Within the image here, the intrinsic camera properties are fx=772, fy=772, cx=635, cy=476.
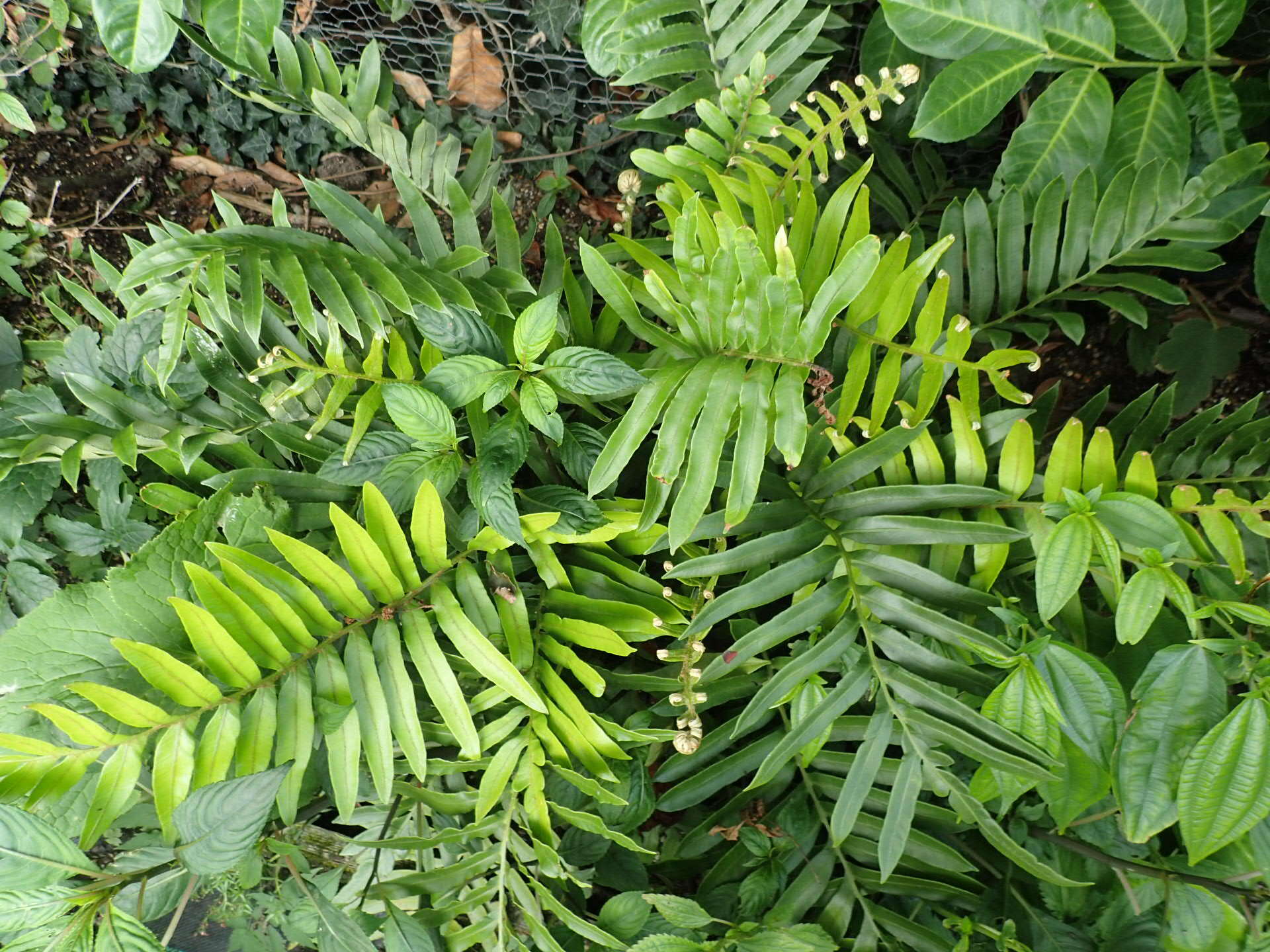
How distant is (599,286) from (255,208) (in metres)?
1.37

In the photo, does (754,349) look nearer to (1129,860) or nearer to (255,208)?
(1129,860)

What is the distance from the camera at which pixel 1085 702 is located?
74 centimetres

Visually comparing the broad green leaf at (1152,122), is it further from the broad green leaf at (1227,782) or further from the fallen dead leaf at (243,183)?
the fallen dead leaf at (243,183)

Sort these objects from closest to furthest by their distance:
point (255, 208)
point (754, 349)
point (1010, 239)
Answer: point (754, 349)
point (1010, 239)
point (255, 208)

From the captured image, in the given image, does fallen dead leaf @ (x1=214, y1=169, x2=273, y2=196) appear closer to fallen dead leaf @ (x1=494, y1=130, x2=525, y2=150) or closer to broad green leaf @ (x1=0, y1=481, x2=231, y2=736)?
fallen dead leaf @ (x1=494, y1=130, x2=525, y2=150)

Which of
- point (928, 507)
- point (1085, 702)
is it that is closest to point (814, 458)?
point (928, 507)

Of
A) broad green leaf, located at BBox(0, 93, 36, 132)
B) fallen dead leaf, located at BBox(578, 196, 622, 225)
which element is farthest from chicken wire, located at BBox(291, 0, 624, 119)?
broad green leaf, located at BBox(0, 93, 36, 132)

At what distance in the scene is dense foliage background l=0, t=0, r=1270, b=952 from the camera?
0.77 m

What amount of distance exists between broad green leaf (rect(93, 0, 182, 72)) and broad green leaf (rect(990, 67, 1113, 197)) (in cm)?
102

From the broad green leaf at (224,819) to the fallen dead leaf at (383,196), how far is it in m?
1.48

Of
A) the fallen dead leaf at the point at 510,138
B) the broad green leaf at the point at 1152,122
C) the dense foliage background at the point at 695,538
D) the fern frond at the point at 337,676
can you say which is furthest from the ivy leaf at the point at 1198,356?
the fallen dead leaf at the point at 510,138

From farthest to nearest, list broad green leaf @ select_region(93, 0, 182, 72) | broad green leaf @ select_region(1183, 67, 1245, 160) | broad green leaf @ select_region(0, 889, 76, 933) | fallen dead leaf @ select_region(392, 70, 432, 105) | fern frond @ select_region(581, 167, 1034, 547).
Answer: fallen dead leaf @ select_region(392, 70, 432, 105) → broad green leaf @ select_region(1183, 67, 1245, 160) → fern frond @ select_region(581, 167, 1034, 547) → broad green leaf @ select_region(0, 889, 76, 933) → broad green leaf @ select_region(93, 0, 182, 72)

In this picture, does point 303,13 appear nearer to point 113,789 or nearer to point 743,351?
point 743,351

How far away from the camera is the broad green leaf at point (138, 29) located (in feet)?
1.85
